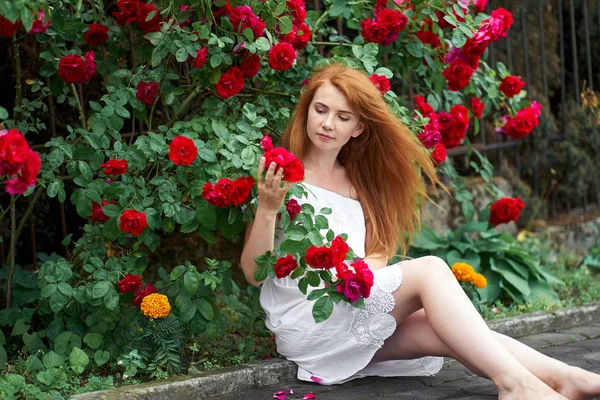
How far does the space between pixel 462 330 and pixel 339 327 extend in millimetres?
489

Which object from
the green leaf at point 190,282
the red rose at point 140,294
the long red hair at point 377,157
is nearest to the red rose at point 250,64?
the long red hair at point 377,157

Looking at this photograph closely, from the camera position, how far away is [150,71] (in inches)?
130

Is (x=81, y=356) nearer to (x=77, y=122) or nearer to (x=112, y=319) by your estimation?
(x=112, y=319)

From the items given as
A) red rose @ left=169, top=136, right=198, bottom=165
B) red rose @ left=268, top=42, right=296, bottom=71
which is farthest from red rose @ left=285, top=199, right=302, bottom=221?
red rose @ left=268, top=42, right=296, bottom=71

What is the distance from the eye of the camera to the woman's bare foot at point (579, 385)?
281cm

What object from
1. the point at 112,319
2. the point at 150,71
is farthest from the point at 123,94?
the point at 112,319

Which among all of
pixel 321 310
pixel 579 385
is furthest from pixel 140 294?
pixel 579 385

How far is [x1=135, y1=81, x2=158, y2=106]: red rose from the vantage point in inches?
129

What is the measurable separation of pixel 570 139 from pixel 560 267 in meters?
1.35

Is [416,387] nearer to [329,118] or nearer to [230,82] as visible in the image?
[329,118]

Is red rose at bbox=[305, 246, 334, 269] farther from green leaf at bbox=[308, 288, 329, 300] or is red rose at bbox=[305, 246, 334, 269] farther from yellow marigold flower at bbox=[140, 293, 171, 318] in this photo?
yellow marigold flower at bbox=[140, 293, 171, 318]

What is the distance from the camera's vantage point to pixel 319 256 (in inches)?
107

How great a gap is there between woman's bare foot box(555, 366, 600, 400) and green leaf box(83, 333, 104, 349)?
1683 mm

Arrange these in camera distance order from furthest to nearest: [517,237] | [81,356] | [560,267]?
[517,237]
[560,267]
[81,356]
